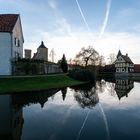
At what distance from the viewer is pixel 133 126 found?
11.3 metres

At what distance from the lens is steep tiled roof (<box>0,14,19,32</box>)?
36.9 metres

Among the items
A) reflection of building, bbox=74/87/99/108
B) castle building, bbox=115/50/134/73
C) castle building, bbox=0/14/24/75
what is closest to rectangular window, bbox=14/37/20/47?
castle building, bbox=0/14/24/75

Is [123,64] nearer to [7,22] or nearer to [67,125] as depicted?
[7,22]

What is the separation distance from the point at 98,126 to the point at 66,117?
2.54 m

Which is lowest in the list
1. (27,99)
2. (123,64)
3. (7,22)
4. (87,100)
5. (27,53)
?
(87,100)

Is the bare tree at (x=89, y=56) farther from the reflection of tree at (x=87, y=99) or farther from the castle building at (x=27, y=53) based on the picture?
the reflection of tree at (x=87, y=99)

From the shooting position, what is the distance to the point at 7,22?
38.6m

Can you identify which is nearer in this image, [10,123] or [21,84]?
[10,123]

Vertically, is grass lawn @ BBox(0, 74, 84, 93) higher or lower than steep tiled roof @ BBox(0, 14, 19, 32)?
lower

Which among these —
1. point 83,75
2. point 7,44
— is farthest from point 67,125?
point 83,75

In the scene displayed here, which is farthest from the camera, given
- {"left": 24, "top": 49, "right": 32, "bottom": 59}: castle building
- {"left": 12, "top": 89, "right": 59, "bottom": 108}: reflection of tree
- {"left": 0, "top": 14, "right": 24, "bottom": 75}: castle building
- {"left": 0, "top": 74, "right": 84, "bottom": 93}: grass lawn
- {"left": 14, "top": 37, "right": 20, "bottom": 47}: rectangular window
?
{"left": 24, "top": 49, "right": 32, "bottom": 59}: castle building

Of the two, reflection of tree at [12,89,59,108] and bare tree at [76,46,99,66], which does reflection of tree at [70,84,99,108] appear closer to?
reflection of tree at [12,89,59,108]

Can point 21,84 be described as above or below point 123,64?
below

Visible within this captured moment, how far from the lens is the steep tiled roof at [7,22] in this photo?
121ft
